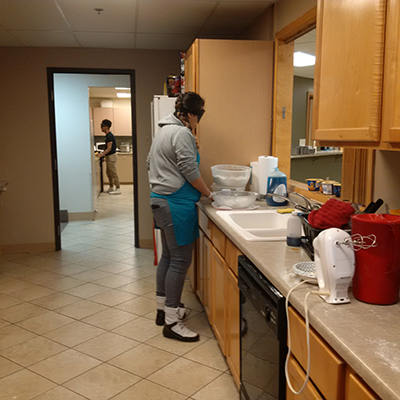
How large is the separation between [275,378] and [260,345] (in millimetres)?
181

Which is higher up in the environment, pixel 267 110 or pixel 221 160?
pixel 267 110

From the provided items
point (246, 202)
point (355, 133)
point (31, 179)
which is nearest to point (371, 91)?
point (355, 133)

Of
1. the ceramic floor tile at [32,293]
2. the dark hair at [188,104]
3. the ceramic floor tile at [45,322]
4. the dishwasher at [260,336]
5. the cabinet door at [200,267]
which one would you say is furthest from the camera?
the ceramic floor tile at [32,293]

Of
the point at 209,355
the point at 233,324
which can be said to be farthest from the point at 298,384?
the point at 209,355

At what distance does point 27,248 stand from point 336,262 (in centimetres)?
452

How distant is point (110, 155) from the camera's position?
9.38 metres

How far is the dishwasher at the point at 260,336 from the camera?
143cm

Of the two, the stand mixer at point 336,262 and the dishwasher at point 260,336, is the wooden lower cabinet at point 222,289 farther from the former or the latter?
the stand mixer at point 336,262

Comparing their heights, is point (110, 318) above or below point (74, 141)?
below

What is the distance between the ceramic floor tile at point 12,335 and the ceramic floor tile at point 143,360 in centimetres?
71

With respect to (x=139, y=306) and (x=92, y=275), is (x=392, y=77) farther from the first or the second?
(x=92, y=275)

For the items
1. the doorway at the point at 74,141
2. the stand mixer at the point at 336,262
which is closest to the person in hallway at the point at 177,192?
the stand mixer at the point at 336,262

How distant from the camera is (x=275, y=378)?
1.48 m

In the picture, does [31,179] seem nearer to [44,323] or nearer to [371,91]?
[44,323]
